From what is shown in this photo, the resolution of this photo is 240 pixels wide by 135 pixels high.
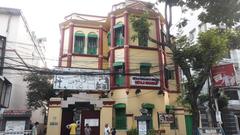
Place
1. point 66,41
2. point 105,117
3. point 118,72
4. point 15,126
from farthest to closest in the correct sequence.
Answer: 1. point 66,41
2. point 118,72
3. point 105,117
4. point 15,126

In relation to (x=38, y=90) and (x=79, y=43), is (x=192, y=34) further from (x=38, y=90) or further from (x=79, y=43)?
(x=38, y=90)

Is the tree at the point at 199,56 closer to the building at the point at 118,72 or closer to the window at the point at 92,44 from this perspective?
the building at the point at 118,72

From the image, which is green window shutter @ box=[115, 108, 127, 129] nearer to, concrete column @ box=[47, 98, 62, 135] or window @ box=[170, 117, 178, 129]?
window @ box=[170, 117, 178, 129]

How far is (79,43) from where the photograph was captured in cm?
2577

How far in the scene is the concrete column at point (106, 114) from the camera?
19.8 metres

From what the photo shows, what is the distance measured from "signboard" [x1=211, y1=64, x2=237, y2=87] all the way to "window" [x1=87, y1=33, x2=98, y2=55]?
1171cm

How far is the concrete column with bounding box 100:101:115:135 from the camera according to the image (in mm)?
19828

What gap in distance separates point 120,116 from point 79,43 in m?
8.47

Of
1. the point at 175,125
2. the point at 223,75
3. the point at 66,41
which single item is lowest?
the point at 175,125

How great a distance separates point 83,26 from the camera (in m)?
26.2

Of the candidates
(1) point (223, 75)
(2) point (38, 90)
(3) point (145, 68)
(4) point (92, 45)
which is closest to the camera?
(1) point (223, 75)

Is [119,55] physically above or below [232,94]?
above

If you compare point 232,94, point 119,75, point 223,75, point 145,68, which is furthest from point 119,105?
point 232,94

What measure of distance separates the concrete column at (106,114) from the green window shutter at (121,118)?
177 centimetres
